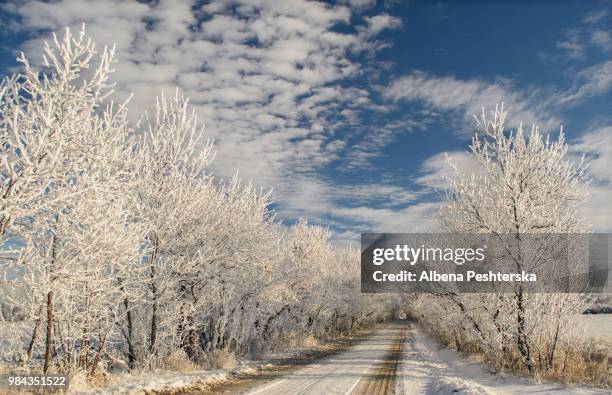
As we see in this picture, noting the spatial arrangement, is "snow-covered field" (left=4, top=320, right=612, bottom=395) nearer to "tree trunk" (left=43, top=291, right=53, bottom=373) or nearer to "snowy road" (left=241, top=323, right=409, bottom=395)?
"snowy road" (left=241, top=323, right=409, bottom=395)

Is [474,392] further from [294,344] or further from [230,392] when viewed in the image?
[294,344]

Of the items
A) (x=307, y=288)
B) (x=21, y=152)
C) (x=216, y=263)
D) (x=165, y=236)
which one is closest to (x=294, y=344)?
(x=307, y=288)

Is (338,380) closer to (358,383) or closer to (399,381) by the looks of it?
(358,383)

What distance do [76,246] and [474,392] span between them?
9.82 m

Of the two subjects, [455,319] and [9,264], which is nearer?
[9,264]

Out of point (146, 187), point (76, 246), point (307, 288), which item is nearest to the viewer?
point (76, 246)

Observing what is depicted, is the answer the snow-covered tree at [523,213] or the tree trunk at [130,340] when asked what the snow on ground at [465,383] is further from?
the tree trunk at [130,340]

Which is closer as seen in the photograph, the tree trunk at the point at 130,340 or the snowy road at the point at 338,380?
the snowy road at the point at 338,380

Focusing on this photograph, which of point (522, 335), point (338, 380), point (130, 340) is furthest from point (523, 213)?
point (130, 340)

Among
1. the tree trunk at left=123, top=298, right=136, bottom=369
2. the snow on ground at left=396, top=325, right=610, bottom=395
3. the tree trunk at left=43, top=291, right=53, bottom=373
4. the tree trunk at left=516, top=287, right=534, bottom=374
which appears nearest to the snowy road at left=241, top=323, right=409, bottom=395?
the snow on ground at left=396, top=325, right=610, bottom=395

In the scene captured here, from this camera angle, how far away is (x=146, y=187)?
13469 millimetres

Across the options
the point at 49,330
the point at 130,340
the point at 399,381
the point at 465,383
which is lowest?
the point at 399,381

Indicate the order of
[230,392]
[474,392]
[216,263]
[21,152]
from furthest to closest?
[216,263] < [230,392] < [474,392] < [21,152]

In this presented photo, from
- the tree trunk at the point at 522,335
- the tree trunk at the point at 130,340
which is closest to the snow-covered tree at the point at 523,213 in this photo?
the tree trunk at the point at 522,335
